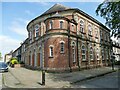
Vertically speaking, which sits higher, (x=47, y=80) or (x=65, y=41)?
(x=65, y=41)

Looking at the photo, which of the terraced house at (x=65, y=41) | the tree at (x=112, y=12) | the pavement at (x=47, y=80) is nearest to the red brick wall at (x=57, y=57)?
the terraced house at (x=65, y=41)

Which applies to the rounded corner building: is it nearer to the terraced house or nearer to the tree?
the terraced house

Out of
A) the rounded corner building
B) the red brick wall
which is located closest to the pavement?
the red brick wall

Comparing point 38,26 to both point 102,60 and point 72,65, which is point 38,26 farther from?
point 102,60

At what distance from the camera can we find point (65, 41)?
21.2 m

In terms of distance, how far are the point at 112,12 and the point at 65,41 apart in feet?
29.1

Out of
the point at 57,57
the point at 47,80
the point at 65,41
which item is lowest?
the point at 47,80

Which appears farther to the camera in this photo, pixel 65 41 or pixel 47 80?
pixel 65 41

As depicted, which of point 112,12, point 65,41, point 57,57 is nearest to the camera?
point 112,12

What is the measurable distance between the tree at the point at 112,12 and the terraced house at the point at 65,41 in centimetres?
745

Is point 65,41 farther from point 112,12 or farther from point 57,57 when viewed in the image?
point 112,12

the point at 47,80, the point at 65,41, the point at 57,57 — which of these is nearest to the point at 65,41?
the point at 65,41

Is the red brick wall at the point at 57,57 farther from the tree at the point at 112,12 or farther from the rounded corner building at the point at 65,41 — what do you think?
the tree at the point at 112,12

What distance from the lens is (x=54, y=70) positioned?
2038 centimetres
